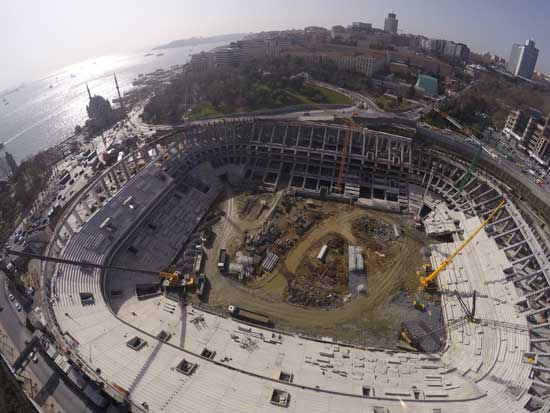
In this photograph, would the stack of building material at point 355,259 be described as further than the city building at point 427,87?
No

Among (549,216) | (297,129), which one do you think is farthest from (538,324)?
(297,129)

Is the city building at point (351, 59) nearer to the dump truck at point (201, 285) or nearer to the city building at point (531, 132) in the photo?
the city building at point (531, 132)

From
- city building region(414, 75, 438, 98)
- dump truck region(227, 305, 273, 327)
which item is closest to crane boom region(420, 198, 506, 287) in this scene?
dump truck region(227, 305, 273, 327)

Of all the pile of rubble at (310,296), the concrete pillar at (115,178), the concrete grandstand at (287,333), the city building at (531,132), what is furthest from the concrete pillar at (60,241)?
the city building at (531,132)

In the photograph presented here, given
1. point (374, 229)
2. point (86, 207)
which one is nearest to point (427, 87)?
point (374, 229)

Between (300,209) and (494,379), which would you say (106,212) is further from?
(494,379)

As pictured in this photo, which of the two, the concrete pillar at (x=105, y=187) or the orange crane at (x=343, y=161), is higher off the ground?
the orange crane at (x=343, y=161)

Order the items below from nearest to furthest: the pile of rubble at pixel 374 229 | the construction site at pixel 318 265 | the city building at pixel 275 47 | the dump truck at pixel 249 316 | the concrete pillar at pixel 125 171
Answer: the dump truck at pixel 249 316
the construction site at pixel 318 265
the pile of rubble at pixel 374 229
the concrete pillar at pixel 125 171
the city building at pixel 275 47

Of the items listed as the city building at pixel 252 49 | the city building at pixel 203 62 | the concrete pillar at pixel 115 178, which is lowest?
the concrete pillar at pixel 115 178
